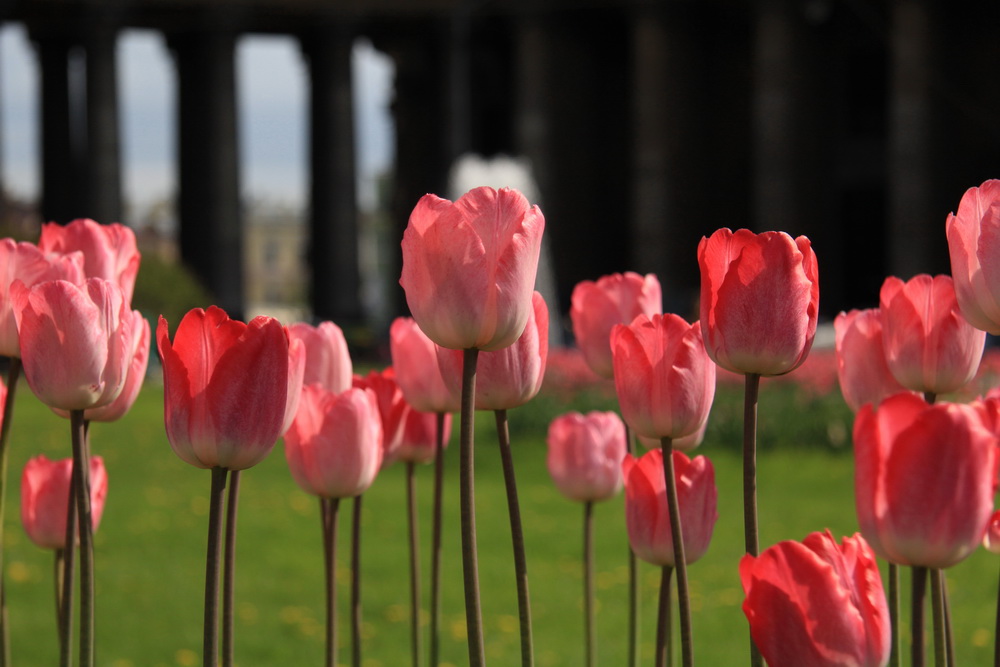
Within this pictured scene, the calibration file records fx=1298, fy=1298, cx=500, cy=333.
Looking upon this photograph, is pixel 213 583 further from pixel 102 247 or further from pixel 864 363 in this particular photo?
pixel 864 363

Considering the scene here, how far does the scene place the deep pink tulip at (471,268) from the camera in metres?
1.50

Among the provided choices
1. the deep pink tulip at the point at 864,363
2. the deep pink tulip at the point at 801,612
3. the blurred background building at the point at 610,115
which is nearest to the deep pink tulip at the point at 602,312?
the deep pink tulip at the point at 864,363

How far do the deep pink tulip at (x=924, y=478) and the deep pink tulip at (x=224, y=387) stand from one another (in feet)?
2.23

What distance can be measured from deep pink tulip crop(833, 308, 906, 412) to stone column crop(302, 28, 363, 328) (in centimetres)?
3233

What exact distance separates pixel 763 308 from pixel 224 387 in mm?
640

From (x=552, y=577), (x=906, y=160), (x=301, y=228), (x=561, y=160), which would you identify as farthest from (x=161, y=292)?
(x=301, y=228)

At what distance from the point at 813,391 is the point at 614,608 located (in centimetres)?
699

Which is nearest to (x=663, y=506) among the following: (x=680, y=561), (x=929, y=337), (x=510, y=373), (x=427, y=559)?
(x=680, y=561)

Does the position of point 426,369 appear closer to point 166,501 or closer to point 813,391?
point 166,501

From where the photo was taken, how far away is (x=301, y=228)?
99.6 metres

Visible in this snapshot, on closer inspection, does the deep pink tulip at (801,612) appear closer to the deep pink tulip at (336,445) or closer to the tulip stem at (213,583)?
the tulip stem at (213,583)

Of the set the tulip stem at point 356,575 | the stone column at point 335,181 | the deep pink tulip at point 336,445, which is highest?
the stone column at point 335,181

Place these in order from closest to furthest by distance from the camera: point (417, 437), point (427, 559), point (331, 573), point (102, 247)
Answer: point (331, 573)
point (102, 247)
point (417, 437)
point (427, 559)

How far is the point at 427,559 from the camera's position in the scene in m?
8.30
